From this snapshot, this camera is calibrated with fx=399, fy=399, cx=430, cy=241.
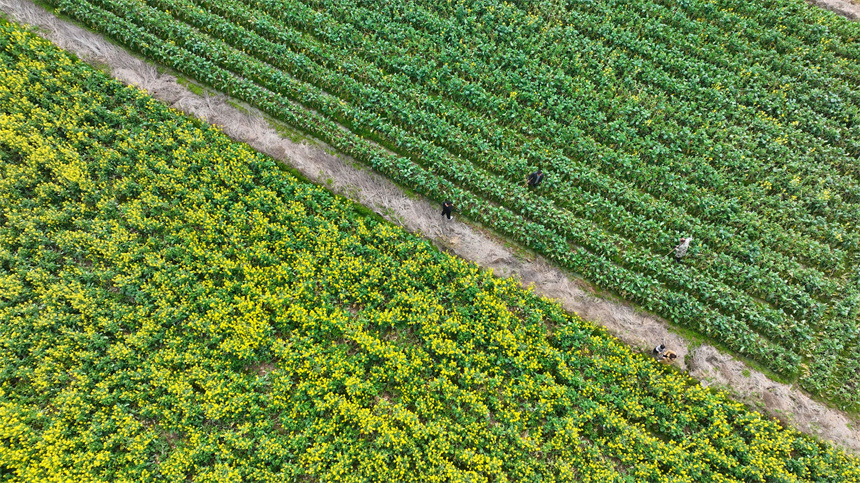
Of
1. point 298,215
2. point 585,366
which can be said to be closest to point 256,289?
point 298,215

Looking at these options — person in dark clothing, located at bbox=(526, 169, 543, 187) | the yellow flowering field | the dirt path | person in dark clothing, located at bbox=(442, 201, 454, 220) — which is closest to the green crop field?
person in dark clothing, located at bbox=(526, 169, 543, 187)

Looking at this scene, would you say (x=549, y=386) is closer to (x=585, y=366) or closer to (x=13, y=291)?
(x=585, y=366)

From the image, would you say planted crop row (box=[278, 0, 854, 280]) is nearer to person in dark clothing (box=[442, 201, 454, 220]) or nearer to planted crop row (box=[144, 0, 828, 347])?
planted crop row (box=[144, 0, 828, 347])

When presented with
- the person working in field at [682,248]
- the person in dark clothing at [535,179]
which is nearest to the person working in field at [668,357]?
the person working in field at [682,248]

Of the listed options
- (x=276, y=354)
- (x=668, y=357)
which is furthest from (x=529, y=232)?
(x=276, y=354)

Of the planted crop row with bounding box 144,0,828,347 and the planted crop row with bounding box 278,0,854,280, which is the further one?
the planted crop row with bounding box 278,0,854,280

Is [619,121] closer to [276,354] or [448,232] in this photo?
[448,232]
